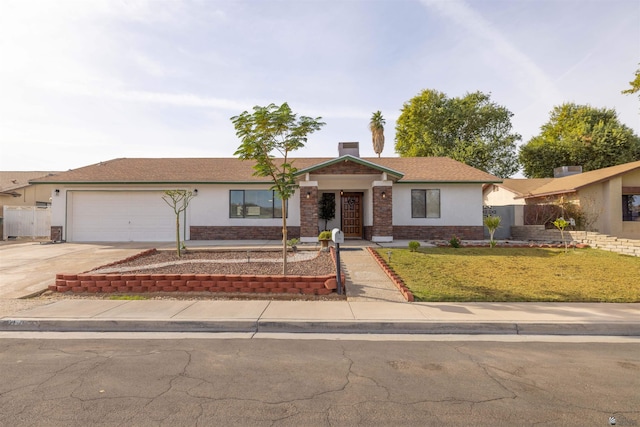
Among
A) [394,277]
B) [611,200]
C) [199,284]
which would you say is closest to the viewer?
[199,284]

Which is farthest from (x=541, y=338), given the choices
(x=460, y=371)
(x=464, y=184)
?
(x=464, y=184)

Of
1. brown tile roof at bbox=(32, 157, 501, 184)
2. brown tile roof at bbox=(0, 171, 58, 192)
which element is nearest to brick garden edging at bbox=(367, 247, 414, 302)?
brown tile roof at bbox=(32, 157, 501, 184)

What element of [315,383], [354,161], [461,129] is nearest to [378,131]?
[461,129]

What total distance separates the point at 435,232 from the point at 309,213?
6896 millimetres

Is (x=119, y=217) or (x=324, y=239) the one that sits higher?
(x=119, y=217)

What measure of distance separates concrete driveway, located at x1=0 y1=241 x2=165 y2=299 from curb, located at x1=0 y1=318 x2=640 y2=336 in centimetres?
284

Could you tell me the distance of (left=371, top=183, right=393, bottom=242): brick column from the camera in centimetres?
1559

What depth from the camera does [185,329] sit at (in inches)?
226

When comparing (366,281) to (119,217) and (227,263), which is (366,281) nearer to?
(227,263)

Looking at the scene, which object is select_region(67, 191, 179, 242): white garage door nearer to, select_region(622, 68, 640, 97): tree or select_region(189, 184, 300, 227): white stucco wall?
select_region(189, 184, 300, 227): white stucco wall

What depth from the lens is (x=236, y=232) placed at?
1784cm

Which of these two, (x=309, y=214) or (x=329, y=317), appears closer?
(x=329, y=317)

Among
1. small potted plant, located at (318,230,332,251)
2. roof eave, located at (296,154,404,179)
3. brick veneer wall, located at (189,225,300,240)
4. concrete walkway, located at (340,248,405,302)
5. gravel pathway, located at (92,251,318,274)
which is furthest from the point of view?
brick veneer wall, located at (189,225,300,240)

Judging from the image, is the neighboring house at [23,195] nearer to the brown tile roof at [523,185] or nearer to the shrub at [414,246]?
the shrub at [414,246]
